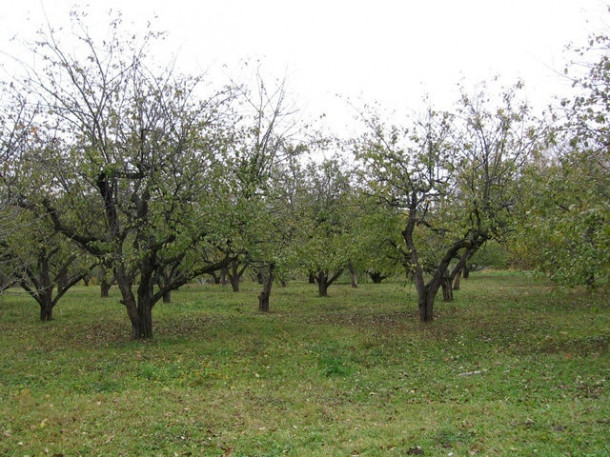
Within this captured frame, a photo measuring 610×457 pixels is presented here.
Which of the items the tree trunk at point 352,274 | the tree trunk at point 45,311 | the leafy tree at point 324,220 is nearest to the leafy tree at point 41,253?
the tree trunk at point 45,311

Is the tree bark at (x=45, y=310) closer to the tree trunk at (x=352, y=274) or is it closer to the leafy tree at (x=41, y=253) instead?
the leafy tree at (x=41, y=253)

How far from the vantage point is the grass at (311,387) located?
273 inches

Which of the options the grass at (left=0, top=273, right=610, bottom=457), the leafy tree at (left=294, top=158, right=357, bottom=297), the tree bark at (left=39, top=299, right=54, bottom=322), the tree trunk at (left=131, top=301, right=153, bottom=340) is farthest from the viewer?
the tree bark at (left=39, top=299, right=54, bottom=322)

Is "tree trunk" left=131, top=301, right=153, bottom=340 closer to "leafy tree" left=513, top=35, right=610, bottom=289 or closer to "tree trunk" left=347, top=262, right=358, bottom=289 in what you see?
"leafy tree" left=513, top=35, right=610, bottom=289

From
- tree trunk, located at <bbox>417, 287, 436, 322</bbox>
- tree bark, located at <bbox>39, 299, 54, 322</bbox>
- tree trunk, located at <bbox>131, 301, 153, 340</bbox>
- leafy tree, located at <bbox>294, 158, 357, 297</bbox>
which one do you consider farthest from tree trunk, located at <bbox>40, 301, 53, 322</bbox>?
tree trunk, located at <bbox>417, 287, 436, 322</bbox>

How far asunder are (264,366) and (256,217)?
3.94 meters

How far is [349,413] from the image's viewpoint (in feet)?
27.7

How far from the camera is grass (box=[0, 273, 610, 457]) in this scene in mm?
6926

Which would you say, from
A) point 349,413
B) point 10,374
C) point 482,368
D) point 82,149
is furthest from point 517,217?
point 10,374

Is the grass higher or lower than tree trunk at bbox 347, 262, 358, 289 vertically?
lower

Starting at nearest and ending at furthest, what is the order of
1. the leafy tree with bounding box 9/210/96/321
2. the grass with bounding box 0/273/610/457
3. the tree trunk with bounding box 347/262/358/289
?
the grass with bounding box 0/273/610/457 → the leafy tree with bounding box 9/210/96/321 → the tree trunk with bounding box 347/262/358/289

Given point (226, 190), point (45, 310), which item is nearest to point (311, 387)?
point (226, 190)

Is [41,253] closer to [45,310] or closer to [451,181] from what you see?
[45,310]

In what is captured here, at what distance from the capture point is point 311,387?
1020 centimetres
